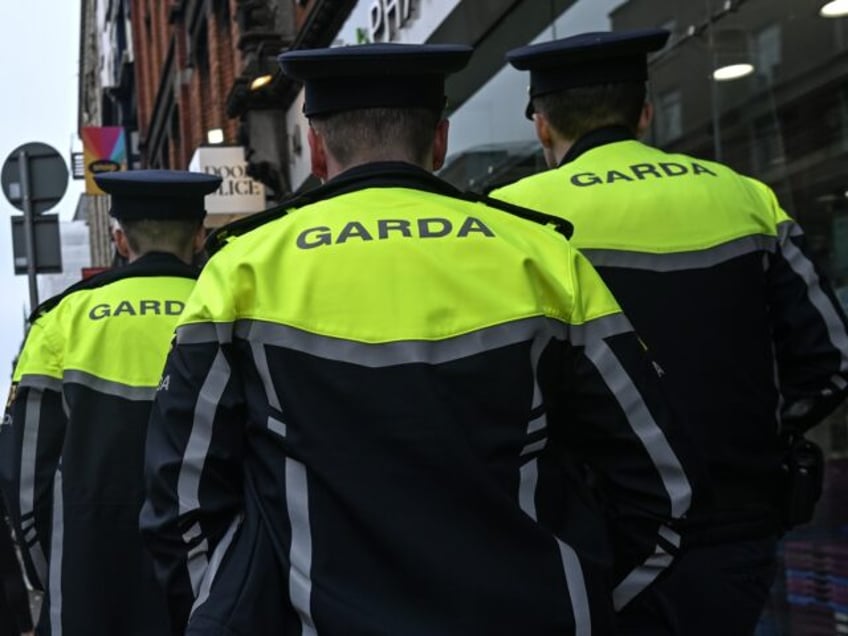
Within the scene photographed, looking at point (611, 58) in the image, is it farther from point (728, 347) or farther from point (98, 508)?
point (98, 508)

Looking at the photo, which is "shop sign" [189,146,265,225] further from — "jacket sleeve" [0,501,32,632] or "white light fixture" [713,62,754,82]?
"jacket sleeve" [0,501,32,632]

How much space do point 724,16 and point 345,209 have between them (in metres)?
4.81

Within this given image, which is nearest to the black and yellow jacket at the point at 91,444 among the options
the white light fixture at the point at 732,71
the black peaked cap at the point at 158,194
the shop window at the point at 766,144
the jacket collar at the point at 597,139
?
the black peaked cap at the point at 158,194

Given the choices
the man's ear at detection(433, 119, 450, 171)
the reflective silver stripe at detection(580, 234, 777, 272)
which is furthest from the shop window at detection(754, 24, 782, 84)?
the man's ear at detection(433, 119, 450, 171)

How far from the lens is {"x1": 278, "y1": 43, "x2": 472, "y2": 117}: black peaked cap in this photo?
2.55 meters

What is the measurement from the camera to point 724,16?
6.86 meters

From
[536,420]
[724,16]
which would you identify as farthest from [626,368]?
[724,16]

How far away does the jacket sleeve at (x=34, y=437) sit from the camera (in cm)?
423

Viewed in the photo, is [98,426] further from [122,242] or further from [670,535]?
[670,535]

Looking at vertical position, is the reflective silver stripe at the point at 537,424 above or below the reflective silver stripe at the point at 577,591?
above

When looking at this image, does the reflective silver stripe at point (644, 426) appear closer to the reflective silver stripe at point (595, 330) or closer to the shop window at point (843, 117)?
A: the reflective silver stripe at point (595, 330)

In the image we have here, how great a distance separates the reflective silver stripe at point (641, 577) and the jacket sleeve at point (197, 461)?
28.8 inches

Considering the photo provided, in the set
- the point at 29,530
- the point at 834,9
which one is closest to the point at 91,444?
the point at 29,530

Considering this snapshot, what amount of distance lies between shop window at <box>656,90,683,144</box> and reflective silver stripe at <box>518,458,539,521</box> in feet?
16.4
